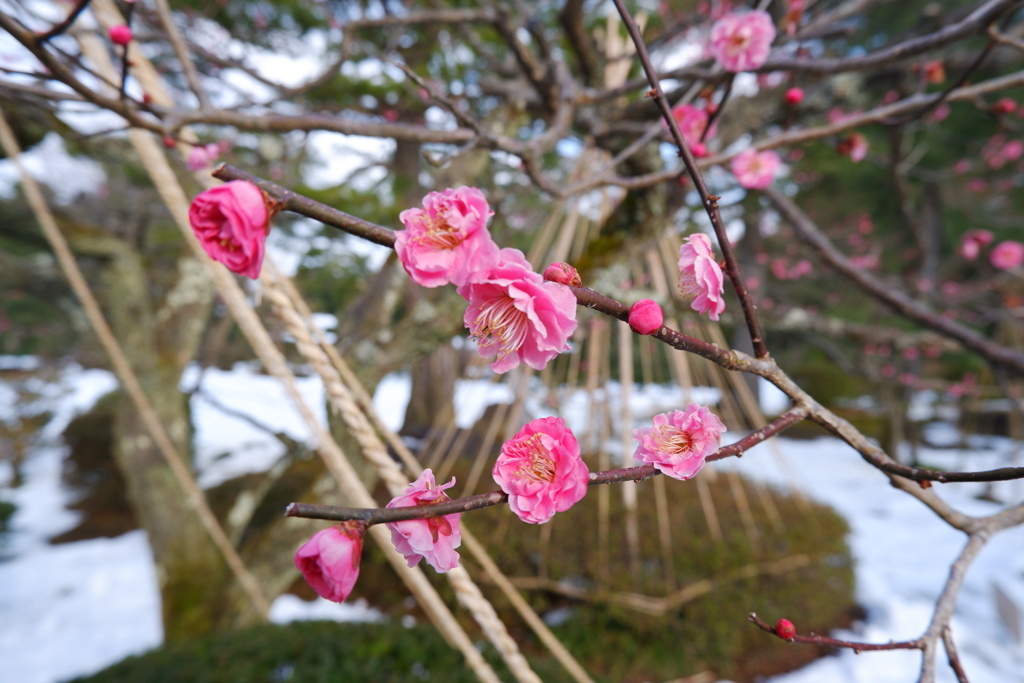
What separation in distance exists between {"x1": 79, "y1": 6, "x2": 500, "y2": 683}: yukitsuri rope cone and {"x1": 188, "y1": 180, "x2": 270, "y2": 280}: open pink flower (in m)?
0.38

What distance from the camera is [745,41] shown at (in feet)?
2.37

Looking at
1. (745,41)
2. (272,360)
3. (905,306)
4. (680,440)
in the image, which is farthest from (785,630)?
(905,306)

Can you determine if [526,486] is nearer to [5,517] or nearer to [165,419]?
[165,419]

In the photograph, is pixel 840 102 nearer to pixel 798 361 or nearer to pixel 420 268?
pixel 420 268

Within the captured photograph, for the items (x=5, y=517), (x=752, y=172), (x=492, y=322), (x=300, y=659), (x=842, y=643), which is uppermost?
(x=752, y=172)

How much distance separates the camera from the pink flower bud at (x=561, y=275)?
29 centimetres

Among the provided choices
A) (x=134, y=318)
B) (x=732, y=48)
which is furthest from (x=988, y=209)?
(x=134, y=318)

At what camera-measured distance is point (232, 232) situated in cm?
25

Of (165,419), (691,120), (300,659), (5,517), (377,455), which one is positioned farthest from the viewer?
(5,517)

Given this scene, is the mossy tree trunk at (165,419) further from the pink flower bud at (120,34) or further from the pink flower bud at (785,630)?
the pink flower bud at (785,630)

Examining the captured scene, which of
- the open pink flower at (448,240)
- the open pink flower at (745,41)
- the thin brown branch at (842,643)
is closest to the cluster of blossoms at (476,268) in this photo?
the open pink flower at (448,240)

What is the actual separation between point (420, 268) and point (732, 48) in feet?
2.51

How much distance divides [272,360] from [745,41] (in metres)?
0.92

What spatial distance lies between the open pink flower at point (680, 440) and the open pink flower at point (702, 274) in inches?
3.0
